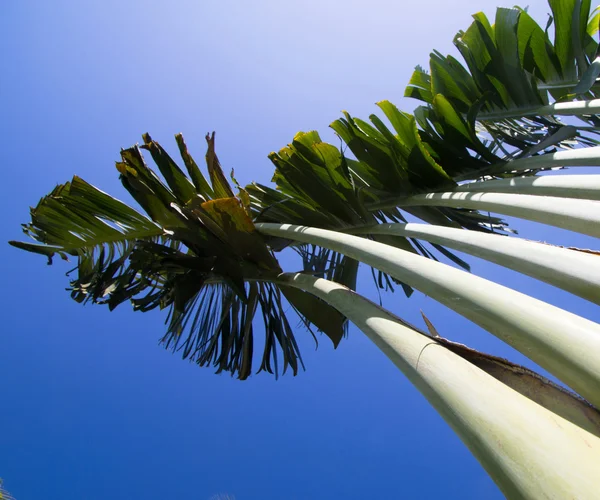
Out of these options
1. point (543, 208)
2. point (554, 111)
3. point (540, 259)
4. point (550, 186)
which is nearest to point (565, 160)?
point (550, 186)

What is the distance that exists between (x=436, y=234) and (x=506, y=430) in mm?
1035

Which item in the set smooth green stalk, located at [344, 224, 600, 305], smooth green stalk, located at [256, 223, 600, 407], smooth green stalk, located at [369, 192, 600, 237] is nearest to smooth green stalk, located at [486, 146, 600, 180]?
smooth green stalk, located at [369, 192, 600, 237]

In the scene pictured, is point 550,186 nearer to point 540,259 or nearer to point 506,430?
point 540,259

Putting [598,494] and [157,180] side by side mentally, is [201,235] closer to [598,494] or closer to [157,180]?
[157,180]

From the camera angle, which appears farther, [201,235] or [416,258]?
[201,235]

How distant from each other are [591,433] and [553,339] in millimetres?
198

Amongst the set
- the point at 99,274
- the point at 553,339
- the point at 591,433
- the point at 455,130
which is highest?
the point at 99,274

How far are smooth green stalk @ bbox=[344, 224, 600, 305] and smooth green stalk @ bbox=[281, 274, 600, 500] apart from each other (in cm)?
34

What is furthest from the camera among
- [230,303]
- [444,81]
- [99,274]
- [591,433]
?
[99,274]

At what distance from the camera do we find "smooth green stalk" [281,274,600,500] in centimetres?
74

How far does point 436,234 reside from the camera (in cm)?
176

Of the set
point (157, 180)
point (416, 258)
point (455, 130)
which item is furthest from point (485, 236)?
point (157, 180)

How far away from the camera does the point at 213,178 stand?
280 centimetres

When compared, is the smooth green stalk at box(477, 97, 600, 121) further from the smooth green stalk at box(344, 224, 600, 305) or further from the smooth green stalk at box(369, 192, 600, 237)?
→ the smooth green stalk at box(344, 224, 600, 305)
